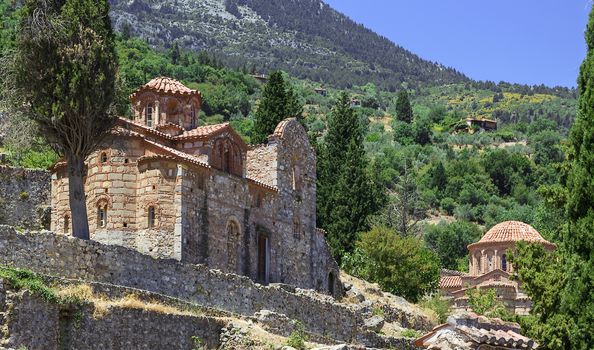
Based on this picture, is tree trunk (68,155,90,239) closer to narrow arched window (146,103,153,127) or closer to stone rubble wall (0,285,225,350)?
stone rubble wall (0,285,225,350)

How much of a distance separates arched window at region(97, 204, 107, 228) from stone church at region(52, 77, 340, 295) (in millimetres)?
40

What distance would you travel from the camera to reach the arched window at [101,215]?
47.2 metres

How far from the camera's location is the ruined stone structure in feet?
258

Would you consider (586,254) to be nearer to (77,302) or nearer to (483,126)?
(77,302)

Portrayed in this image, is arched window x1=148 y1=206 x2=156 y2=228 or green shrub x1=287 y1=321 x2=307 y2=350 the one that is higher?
arched window x1=148 y1=206 x2=156 y2=228

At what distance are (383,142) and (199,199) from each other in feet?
355

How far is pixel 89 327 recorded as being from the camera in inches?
1362

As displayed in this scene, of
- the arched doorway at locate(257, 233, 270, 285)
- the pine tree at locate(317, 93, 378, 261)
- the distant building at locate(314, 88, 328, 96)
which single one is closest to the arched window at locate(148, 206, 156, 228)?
the arched doorway at locate(257, 233, 270, 285)

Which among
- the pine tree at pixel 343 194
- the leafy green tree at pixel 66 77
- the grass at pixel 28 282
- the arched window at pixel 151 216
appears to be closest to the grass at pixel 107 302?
the grass at pixel 28 282

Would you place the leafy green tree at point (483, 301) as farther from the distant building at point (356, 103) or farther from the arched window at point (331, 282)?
the distant building at point (356, 103)

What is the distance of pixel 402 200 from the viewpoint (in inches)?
3268

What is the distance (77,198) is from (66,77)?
15.0ft

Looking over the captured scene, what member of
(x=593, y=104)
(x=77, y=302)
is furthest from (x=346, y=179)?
(x=593, y=104)

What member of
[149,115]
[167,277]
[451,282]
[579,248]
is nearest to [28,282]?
[167,277]
